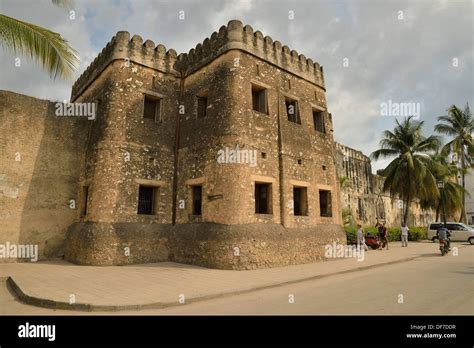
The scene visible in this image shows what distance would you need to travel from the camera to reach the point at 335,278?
9641 mm

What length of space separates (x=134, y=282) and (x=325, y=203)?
9821 mm

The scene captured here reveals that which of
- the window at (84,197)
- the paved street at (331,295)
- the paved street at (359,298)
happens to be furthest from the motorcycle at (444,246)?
the window at (84,197)

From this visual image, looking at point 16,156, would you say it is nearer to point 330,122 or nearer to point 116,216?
point 116,216

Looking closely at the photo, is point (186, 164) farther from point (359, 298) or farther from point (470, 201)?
point (470, 201)

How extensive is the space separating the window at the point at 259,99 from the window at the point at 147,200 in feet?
18.6

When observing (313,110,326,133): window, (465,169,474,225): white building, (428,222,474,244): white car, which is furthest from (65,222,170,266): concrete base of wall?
(465,169,474,225): white building

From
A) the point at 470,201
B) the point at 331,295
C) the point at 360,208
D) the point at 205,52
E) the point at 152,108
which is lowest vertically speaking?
the point at 331,295

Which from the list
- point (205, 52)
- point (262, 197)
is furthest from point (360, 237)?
point (205, 52)

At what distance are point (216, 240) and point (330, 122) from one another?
9.32 m

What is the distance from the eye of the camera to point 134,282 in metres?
8.23

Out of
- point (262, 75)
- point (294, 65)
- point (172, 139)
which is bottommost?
point (172, 139)

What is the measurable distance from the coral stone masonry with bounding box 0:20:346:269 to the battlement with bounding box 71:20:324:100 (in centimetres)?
6

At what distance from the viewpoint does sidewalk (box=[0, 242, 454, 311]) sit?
633cm
